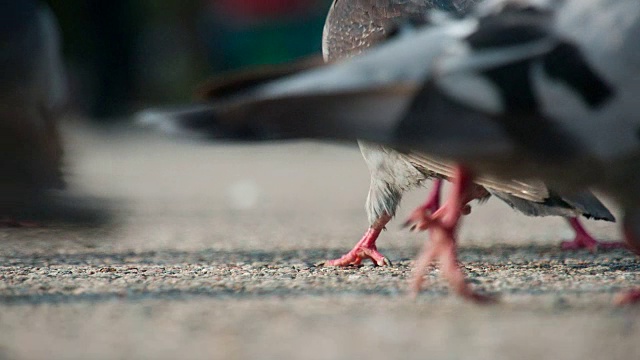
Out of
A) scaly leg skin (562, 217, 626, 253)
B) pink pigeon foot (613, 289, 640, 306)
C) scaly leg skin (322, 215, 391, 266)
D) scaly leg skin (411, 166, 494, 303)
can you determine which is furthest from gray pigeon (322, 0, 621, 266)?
pink pigeon foot (613, 289, 640, 306)

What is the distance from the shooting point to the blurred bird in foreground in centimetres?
583

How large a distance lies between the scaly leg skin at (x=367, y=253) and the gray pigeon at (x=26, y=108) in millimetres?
1617

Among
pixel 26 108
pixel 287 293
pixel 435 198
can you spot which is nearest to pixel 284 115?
pixel 287 293

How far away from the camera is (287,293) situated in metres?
4.02

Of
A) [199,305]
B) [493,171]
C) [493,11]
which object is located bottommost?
[199,305]

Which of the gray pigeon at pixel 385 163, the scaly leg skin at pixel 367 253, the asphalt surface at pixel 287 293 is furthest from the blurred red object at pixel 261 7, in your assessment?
the scaly leg skin at pixel 367 253

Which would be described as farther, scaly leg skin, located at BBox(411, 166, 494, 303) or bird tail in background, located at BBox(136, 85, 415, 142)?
scaly leg skin, located at BBox(411, 166, 494, 303)

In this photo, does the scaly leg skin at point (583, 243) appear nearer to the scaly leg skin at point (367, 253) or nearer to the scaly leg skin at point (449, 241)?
the scaly leg skin at point (367, 253)

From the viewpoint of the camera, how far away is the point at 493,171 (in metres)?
3.73

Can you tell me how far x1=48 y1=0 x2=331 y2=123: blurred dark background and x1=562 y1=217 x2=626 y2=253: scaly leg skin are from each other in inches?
608

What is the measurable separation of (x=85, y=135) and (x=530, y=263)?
14.3 meters

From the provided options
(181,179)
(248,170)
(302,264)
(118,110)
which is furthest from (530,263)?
(118,110)

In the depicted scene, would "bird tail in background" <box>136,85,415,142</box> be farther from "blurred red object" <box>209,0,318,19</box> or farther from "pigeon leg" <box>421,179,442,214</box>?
"blurred red object" <box>209,0,318,19</box>

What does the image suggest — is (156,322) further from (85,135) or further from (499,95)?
(85,135)
